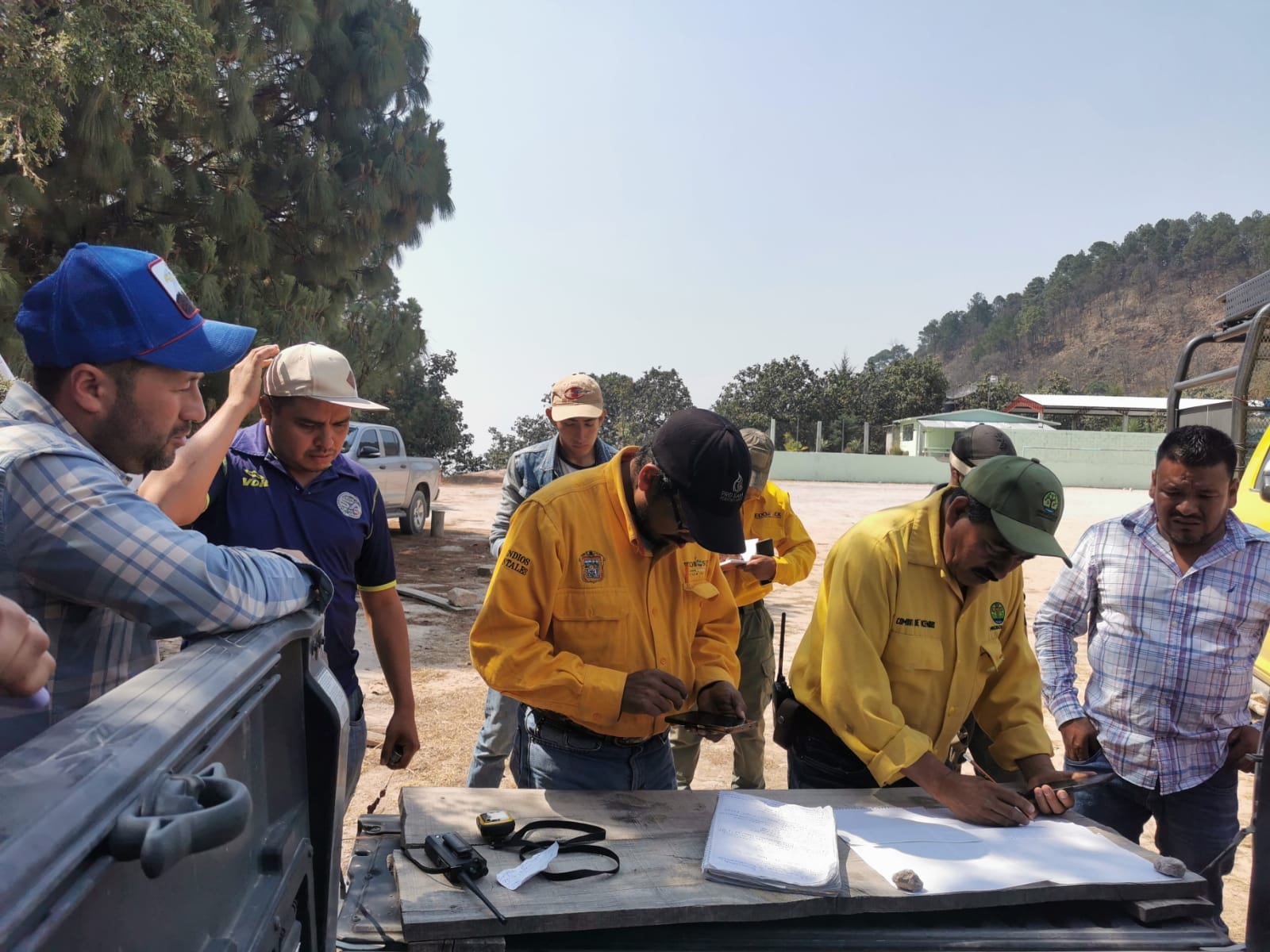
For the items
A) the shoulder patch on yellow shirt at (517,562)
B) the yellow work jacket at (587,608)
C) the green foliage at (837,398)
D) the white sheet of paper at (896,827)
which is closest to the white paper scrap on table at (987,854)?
the white sheet of paper at (896,827)

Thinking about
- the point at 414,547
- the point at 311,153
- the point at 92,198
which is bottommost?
the point at 414,547

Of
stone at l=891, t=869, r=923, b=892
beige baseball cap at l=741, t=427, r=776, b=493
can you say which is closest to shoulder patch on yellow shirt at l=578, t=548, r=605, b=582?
stone at l=891, t=869, r=923, b=892

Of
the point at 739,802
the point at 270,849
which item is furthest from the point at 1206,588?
the point at 270,849

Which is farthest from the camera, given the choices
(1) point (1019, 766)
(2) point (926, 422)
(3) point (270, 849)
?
(2) point (926, 422)

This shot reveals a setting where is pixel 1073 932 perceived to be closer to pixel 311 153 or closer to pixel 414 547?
pixel 311 153

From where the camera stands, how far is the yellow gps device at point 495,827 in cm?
187

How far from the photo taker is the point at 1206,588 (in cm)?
287

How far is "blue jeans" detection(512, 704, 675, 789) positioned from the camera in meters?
2.38

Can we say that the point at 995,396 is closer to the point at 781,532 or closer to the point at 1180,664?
the point at 781,532

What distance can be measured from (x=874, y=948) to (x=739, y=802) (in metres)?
0.49

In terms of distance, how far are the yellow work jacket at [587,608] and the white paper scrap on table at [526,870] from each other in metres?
0.44

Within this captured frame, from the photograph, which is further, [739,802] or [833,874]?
[739,802]

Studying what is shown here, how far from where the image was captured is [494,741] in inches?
150

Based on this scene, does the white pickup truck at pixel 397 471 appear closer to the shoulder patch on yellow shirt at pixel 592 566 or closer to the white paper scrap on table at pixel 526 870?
the shoulder patch on yellow shirt at pixel 592 566
